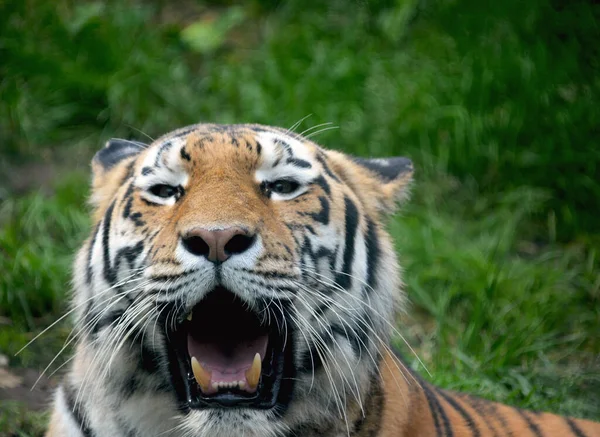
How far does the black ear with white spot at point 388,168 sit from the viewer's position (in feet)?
10.3

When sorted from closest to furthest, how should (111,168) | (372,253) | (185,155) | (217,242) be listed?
(217,242), (185,155), (372,253), (111,168)

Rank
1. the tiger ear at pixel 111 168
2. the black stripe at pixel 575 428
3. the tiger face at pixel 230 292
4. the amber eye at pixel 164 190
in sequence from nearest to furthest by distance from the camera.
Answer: the tiger face at pixel 230 292 < the amber eye at pixel 164 190 < the tiger ear at pixel 111 168 < the black stripe at pixel 575 428

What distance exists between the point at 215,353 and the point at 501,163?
3555 millimetres

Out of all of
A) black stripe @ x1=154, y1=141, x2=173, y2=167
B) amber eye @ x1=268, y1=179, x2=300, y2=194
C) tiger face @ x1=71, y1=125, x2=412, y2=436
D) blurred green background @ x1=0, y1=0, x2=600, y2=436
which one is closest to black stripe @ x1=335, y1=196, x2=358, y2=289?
tiger face @ x1=71, y1=125, x2=412, y2=436

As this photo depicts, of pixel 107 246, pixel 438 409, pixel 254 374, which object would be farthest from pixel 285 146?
pixel 438 409

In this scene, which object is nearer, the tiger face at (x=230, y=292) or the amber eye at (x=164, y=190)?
the tiger face at (x=230, y=292)

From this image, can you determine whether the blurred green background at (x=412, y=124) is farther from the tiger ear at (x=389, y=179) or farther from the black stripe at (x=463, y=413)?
the tiger ear at (x=389, y=179)

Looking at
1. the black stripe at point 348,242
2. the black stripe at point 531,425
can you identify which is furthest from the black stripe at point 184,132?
the black stripe at point 531,425

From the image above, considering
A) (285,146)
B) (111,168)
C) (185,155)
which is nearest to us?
(185,155)

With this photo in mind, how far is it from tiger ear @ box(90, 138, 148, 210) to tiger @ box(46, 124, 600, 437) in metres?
0.06

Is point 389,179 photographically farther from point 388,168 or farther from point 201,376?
point 201,376

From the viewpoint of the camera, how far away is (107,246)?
8.98 ft

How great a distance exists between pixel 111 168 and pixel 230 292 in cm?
98

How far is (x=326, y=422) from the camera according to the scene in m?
2.60
